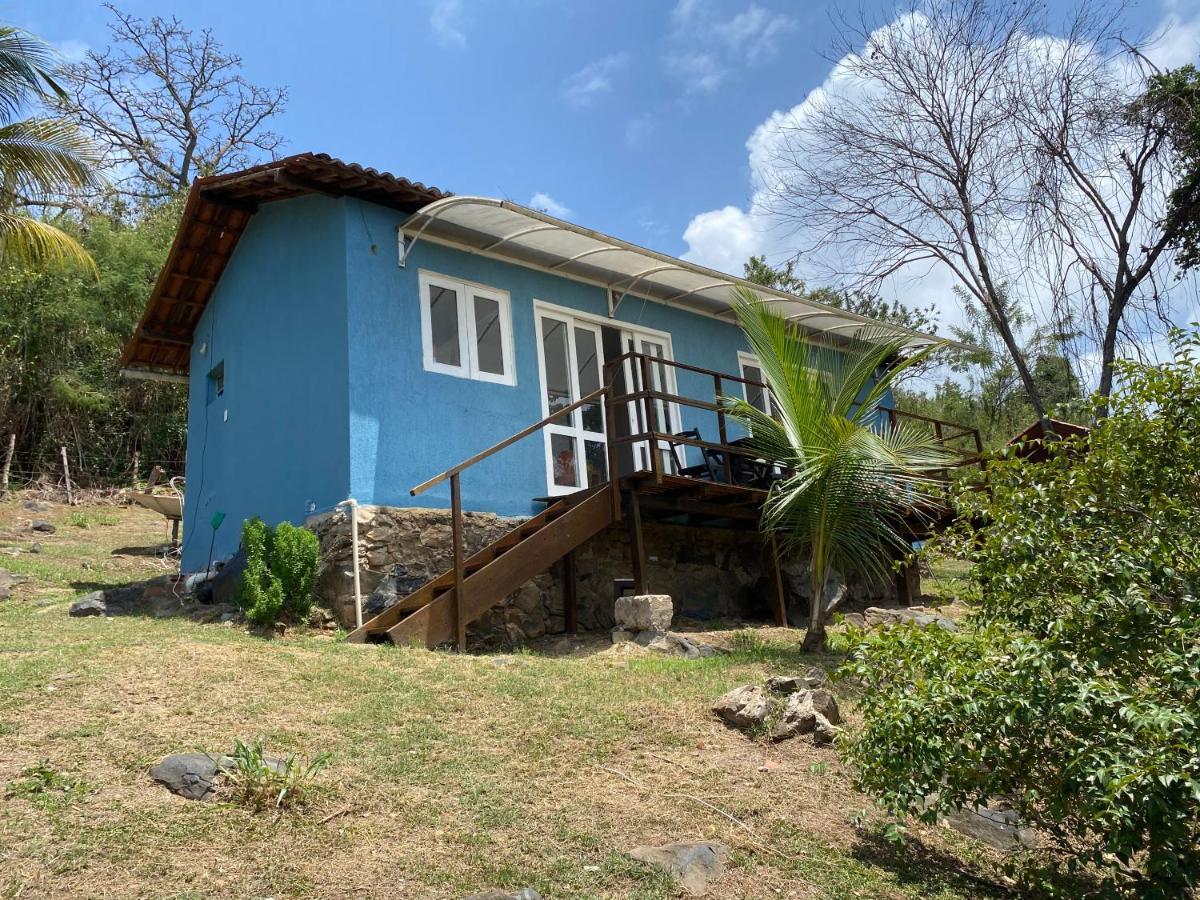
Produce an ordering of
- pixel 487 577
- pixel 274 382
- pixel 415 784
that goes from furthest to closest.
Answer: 1. pixel 274 382
2. pixel 487 577
3. pixel 415 784

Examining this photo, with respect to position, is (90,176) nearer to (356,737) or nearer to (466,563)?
(466,563)

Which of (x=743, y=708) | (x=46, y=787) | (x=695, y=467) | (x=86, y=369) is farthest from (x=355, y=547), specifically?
(x=86, y=369)

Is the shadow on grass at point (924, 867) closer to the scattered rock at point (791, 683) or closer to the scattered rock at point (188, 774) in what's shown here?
the scattered rock at point (791, 683)

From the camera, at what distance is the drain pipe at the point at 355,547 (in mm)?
8820

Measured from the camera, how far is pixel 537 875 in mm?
4098

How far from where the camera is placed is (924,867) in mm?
4707

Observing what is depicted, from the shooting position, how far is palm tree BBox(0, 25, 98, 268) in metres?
12.3

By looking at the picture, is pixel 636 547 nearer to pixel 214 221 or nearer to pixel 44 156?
pixel 214 221

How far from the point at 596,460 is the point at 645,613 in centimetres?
279

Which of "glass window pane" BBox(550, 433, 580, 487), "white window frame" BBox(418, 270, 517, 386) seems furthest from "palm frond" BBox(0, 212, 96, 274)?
"glass window pane" BBox(550, 433, 580, 487)

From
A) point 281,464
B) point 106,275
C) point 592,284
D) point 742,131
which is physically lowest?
point 281,464

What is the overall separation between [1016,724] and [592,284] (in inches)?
339

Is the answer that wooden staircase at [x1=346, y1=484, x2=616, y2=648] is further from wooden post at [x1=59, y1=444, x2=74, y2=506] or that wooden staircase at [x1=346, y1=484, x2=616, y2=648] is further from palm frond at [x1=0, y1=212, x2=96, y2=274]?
wooden post at [x1=59, y1=444, x2=74, y2=506]

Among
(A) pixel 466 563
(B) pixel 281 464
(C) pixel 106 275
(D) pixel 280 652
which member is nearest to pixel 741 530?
(A) pixel 466 563
